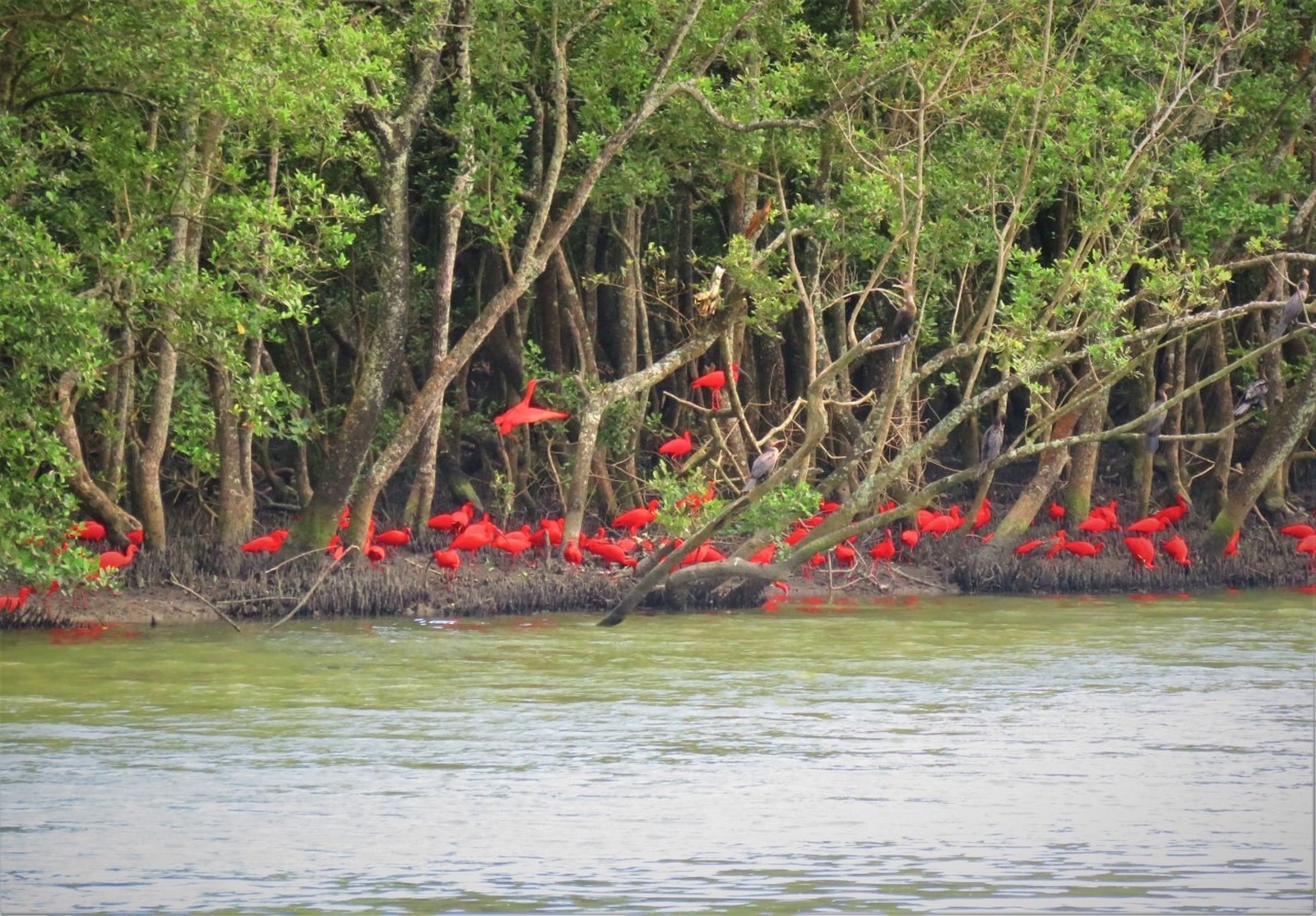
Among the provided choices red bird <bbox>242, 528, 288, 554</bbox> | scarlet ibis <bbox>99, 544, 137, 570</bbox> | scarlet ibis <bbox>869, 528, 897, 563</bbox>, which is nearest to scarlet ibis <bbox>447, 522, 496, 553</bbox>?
red bird <bbox>242, 528, 288, 554</bbox>

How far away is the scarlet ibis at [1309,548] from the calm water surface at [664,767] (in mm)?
2450

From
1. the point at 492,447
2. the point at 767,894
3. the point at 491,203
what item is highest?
the point at 491,203

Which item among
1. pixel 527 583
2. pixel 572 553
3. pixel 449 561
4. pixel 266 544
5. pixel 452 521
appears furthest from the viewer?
pixel 452 521

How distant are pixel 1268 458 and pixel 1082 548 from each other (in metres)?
1.86

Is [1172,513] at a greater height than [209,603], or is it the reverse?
[1172,513]

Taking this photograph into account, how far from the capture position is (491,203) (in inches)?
629

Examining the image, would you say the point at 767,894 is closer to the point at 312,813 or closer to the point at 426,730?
the point at 312,813

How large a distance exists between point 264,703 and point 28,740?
149 centimetres

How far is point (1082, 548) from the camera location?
17.2 metres

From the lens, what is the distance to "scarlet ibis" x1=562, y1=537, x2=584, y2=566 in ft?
52.1

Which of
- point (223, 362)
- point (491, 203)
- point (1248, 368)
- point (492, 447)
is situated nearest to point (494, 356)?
point (492, 447)

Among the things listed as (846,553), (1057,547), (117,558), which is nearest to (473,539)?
(117,558)

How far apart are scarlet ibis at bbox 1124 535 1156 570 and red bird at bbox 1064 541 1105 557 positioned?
26 centimetres

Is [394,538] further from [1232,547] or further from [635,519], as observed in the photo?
[1232,547]
